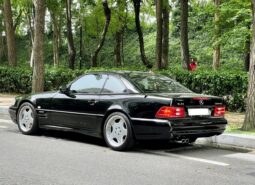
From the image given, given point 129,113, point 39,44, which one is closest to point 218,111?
point 129,113

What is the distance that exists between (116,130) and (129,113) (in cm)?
42

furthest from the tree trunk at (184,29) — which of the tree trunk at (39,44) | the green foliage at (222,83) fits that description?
the tree trunk at (39,44)

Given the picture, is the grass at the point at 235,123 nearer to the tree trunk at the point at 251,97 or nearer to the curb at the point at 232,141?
the tree trunk at the point at 251,97

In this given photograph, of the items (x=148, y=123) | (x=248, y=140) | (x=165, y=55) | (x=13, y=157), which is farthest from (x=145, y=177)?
(x=165, y=55)

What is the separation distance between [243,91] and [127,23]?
30823 mm

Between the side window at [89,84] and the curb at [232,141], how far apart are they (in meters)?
2.17

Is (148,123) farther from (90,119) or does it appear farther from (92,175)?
(92,175)

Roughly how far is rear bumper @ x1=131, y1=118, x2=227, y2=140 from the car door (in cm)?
91

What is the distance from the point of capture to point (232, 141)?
351 inches

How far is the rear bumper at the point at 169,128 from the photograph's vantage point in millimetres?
7559

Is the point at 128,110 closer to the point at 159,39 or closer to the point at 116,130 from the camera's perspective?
the point at 116,130

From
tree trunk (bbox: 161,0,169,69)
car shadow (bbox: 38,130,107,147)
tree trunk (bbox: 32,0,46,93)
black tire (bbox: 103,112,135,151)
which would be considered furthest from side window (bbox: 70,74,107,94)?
tree trunk (bbox: 161,0,169,69)

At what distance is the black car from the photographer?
A: 25.1 ft

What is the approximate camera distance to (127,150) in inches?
318
